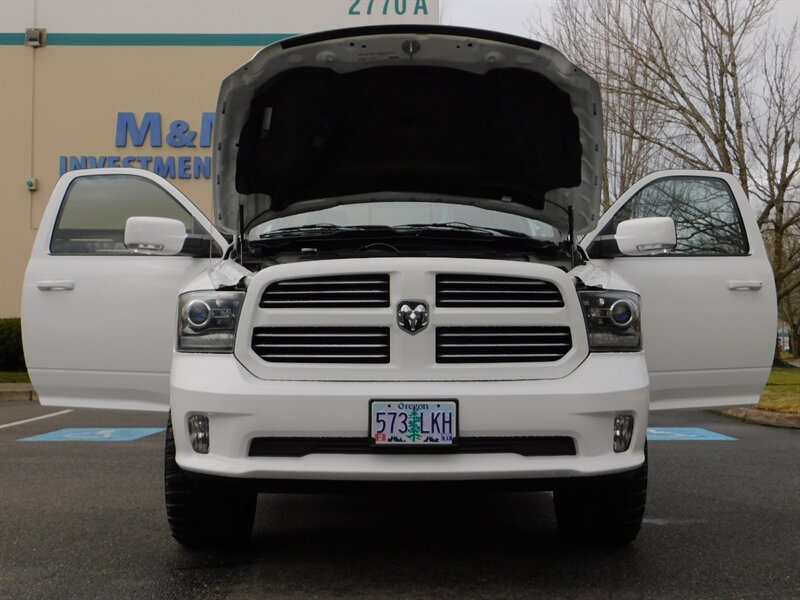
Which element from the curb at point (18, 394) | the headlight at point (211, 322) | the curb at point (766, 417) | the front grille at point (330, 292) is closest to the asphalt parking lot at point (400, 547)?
the front grille at point (330, 292)

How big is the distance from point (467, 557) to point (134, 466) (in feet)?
11.5

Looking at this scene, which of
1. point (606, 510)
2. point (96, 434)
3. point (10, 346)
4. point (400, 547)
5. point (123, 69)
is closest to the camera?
point (606, 510)

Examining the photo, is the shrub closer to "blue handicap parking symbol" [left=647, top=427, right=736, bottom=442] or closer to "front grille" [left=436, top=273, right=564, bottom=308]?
"blue handicap parking symbol" [left=647, top=427, right=736, bottom=442]

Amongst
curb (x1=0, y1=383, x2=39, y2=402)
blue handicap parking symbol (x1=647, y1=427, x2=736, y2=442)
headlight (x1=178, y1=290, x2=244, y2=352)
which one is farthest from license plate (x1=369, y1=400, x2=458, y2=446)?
curb (x1=0, y1=383, x2=39, y2=402)

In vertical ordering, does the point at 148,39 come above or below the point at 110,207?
above

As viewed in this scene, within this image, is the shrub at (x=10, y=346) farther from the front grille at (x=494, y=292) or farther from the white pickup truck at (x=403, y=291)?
the front grille at (x=494, y=292)

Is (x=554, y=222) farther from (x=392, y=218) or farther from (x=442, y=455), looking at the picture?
(x=442, y=455)

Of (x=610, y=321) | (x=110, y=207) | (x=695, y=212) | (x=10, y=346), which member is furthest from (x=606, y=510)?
(x=10, y=346)

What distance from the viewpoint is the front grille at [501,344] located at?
3547 mm

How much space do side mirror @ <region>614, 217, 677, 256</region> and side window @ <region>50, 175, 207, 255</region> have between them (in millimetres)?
2282

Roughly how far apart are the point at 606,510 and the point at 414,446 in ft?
3.46

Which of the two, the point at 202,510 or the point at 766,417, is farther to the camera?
the point at 766,417

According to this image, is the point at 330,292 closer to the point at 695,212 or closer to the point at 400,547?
the point at 400,547

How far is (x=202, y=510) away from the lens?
382cm
